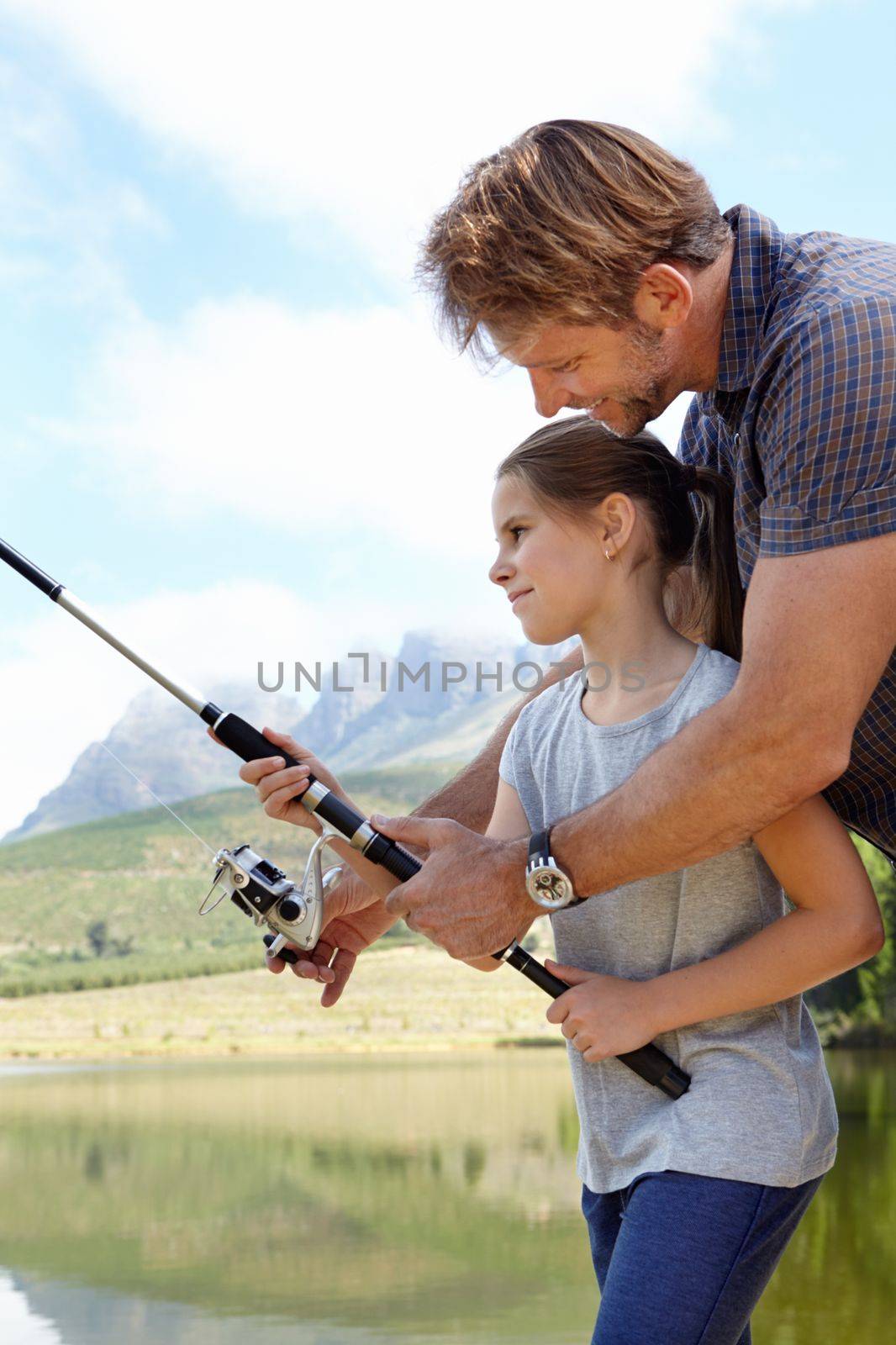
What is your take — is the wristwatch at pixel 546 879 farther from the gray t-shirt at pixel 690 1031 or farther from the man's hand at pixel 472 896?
the gray t-shirt at pixel 690 1031

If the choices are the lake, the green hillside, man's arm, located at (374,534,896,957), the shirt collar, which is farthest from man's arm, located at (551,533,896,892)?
the green hillside

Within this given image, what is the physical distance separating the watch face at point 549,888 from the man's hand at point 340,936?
0.59 metres

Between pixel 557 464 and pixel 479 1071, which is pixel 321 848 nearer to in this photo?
pixel 557 464

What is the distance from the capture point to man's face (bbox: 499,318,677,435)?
1989 millimetres

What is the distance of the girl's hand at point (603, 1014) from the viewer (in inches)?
70.1

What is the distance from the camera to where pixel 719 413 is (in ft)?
6.61

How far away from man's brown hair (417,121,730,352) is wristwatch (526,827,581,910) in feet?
2.51

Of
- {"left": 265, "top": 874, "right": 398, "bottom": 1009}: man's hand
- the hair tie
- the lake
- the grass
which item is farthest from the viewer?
the grass

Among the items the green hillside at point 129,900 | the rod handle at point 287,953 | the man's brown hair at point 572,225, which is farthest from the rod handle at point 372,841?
the green hillside at point 129,900

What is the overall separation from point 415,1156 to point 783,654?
70.8 feet

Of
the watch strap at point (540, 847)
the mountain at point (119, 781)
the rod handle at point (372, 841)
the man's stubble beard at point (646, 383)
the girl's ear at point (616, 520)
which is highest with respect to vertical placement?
the mountain at point (119, 781)

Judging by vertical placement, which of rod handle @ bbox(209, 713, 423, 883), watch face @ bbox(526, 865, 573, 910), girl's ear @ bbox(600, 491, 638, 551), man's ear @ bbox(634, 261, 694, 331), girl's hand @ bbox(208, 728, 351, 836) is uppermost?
man's ear @ bbox(634, 261, 694, 331)

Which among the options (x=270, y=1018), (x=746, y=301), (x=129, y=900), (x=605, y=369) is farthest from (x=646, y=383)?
(x=129, y=900)

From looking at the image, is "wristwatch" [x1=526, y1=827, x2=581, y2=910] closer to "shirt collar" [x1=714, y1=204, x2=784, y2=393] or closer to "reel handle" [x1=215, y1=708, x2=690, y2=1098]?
"reel handle" [x1=215, y1=708, x2=690, y2=1098]
